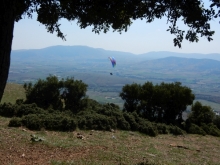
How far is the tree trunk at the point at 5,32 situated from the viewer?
3625 millimetres

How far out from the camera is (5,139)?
882cm

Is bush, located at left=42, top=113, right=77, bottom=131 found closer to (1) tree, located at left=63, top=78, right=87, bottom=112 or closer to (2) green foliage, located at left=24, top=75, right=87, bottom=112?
(2) green foliage, located at left=24, top=75, right=87, bottom=112

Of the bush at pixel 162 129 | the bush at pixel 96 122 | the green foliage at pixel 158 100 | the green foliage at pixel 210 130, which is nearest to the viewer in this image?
the bush at pixel 96 122

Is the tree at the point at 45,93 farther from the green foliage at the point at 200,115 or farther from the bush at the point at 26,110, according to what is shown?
the green foliage at the point at 200,115

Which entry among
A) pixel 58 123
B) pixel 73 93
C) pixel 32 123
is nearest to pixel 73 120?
pixel 58 123

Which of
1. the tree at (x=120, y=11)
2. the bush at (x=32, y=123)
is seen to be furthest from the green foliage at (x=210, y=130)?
the tree at (x=120, y=11)

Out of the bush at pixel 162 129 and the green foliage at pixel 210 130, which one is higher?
the bush at pixel 162 129

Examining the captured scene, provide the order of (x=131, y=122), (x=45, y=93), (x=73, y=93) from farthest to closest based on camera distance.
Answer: (x=73, y=93)
(x=45, y=93)
(x=131, y=122)

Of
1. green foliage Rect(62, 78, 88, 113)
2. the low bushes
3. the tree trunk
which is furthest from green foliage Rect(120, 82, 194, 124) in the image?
the tree trunk

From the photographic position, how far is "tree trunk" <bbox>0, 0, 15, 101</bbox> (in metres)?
3.62

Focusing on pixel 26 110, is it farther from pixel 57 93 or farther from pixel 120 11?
pixel 120 11

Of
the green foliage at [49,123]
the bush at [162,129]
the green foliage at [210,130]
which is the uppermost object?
the green foliage at [49,123]

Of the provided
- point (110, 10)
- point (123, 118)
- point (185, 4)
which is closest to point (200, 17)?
point (185, 4)

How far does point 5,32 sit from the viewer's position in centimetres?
364
